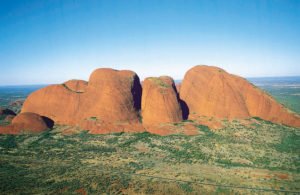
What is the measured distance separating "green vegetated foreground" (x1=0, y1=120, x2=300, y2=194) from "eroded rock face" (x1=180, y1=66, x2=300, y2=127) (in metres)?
4.66

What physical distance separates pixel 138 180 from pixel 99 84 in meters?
29.7

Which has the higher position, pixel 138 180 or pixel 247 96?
pixel 247 96

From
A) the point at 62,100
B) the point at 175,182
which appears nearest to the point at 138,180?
the point at 175,182

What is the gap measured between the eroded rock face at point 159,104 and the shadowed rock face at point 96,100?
2576mm

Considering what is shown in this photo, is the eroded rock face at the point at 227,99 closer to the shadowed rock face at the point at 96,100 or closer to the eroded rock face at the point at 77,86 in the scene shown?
the shadowed rock face at the point at 96,100

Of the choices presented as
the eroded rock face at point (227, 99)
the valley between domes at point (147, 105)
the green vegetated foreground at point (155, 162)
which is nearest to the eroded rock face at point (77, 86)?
the valley between domes at point (147, 105)

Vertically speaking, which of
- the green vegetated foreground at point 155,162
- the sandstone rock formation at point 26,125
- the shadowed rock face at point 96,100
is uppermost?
the shadowed rock face at point 96,100

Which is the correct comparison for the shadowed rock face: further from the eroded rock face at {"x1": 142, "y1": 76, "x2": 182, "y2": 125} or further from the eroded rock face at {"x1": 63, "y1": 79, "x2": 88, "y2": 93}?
the eroded rock face at {"x1": 63, "y1": 79, "x2": 88, "y2": 93}

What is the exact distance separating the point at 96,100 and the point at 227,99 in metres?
28.7

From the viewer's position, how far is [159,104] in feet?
148

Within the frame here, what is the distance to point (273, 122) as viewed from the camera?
43.6 metres

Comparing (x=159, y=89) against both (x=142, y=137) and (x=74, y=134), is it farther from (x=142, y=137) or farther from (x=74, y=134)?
(x=74, y=134)

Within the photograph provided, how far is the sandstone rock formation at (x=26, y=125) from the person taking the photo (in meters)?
40.0

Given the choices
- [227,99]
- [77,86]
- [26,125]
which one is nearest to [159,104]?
[227,99]
